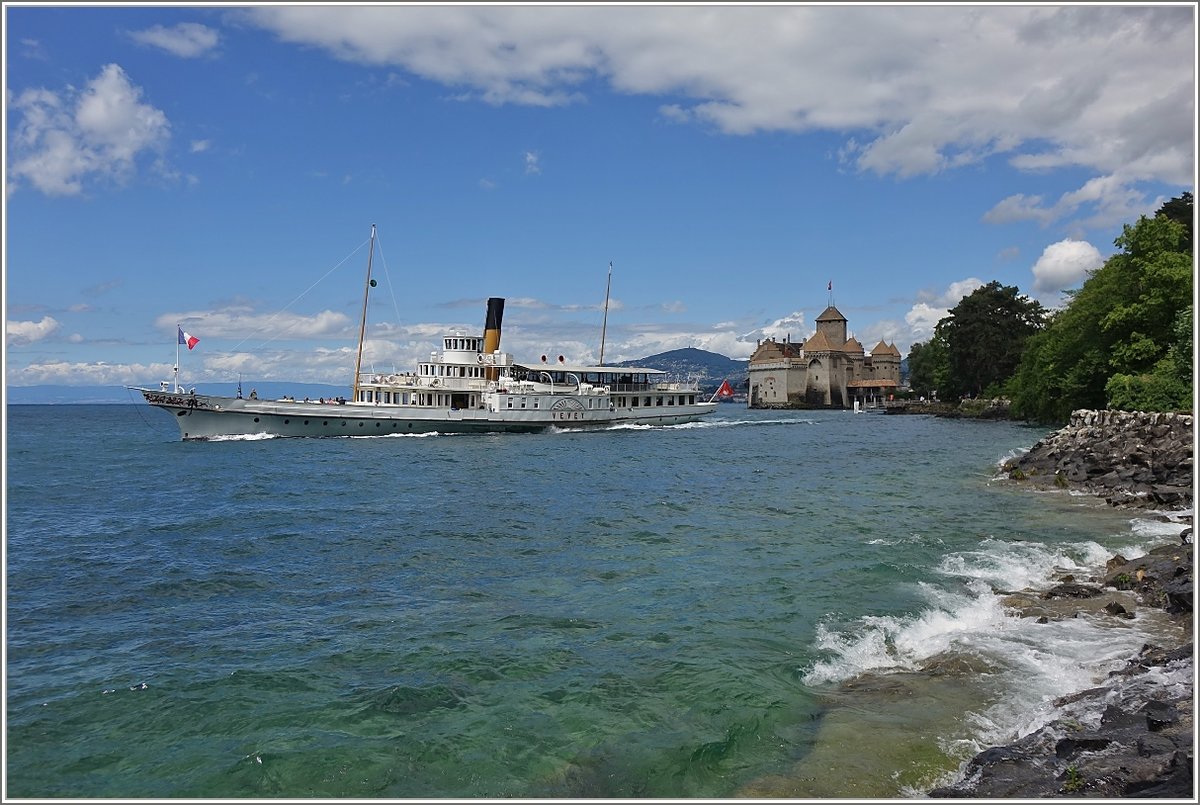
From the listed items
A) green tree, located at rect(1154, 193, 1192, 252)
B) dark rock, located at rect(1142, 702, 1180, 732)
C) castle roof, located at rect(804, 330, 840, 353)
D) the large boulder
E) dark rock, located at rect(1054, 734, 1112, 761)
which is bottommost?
dark rock, located at rect(1054, 734, 1112, 761)

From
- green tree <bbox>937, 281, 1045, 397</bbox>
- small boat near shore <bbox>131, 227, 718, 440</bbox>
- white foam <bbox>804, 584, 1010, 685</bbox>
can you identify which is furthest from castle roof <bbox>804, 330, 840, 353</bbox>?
white foam <bbox>804, 584, 1010, 685</bbox>

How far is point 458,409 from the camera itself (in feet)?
192

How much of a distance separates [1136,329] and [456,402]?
151 ft

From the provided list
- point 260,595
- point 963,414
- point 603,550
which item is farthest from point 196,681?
point 963,414

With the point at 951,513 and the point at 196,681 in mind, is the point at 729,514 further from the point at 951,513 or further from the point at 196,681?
the point at 196,681

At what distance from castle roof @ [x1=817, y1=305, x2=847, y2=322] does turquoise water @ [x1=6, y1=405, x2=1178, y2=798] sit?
12247 cm

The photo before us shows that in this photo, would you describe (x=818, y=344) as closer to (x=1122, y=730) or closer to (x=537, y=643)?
(x=537, y=643)

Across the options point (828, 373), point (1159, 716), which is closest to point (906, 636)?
point (1159, 716)

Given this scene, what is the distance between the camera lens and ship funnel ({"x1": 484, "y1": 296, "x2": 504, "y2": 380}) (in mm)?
63906

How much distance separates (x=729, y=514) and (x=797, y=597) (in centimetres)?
934

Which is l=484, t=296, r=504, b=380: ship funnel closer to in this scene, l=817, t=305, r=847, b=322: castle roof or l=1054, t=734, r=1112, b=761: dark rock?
l=1054, t=734, r=1112, b=761: dark rock

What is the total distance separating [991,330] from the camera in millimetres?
93062

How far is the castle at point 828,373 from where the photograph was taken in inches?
5320

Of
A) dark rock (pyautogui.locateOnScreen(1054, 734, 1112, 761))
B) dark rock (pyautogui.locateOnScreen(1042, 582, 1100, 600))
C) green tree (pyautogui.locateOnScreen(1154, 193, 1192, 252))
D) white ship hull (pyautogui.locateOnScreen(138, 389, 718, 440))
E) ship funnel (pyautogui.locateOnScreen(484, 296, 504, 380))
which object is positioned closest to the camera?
dark rock (pyautogui.locateOnScreen(1054, 734, 1112, 761))
